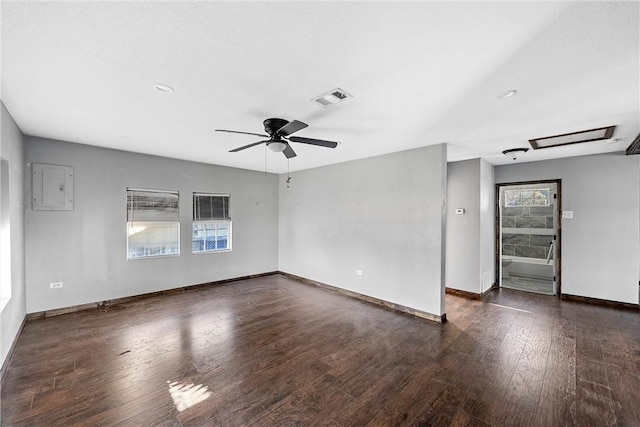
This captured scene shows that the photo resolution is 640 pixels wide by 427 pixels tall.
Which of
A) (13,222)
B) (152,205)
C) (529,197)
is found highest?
(529,197)

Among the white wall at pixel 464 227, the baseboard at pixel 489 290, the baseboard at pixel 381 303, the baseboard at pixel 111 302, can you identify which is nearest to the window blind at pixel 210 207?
the baseboard at pixel 111 302

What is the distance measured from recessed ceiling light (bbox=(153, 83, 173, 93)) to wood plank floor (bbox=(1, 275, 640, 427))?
2.63 meters

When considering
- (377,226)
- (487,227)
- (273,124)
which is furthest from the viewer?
(487,227)

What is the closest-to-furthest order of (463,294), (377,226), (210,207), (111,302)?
1. (111,302)
2. (377,226)
3. (463,294)
4. (210,207)

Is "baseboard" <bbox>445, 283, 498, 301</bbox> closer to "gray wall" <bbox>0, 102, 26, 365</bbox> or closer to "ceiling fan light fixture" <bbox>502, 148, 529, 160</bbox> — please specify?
"ceiling fan light fixture" <bbox>502, 148, 529, 160</bbox>

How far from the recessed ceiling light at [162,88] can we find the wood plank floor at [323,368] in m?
2.63

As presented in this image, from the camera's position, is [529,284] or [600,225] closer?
[600,225]

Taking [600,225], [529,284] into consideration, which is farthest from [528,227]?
[600,225]

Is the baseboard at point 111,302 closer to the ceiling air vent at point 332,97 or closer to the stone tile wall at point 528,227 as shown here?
the ceiling air vent at point 332,97

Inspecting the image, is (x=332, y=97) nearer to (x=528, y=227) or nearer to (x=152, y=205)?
(x=152, y=205)

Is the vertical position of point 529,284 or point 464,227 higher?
point 464,227

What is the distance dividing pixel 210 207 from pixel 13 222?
2910 mm

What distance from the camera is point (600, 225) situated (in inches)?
179

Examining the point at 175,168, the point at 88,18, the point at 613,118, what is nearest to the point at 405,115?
the point at 613,118
